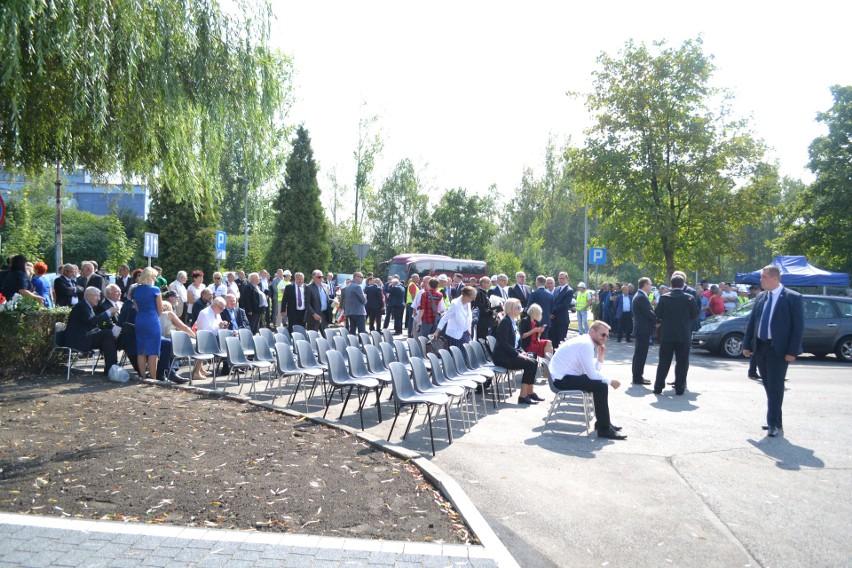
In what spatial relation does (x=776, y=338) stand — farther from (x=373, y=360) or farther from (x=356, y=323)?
(x=356, y=323)

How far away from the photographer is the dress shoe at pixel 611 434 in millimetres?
8352

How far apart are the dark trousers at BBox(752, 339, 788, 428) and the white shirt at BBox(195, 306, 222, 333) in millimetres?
8686

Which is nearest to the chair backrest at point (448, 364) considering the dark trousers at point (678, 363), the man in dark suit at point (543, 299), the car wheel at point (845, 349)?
the dark trousers at point (678, 363)

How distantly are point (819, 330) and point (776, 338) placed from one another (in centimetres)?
1022

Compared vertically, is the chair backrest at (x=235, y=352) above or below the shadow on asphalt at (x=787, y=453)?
above

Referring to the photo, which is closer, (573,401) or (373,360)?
(373,360)

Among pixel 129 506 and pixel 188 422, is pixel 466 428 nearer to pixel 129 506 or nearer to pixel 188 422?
pixel 188 422

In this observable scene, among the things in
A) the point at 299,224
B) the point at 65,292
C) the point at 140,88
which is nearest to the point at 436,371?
the point at 140,88

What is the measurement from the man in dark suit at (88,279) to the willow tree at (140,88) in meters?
5.56

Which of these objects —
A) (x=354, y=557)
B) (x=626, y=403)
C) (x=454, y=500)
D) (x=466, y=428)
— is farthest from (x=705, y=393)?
(x=354, y=557)

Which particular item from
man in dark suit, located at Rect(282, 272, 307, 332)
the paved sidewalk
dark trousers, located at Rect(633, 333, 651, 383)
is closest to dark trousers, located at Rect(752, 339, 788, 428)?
dark trousers, located at Rect(633, 333, 651, 383)

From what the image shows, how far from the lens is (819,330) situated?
683 inches

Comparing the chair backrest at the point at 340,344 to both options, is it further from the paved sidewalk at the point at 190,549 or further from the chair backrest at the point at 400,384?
the paved sidewalk at the point at 190,549

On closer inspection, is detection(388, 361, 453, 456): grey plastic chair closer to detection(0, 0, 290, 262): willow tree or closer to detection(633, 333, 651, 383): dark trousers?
detection(0, 0, 290, 262): willow tree
